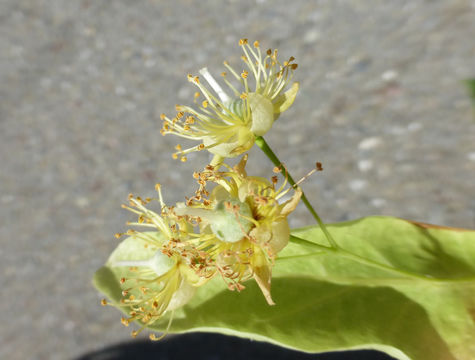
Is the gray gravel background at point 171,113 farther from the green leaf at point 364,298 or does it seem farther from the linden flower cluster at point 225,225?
the linden flower cluster at point 225,225

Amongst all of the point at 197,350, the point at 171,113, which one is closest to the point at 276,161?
the point at 197,350

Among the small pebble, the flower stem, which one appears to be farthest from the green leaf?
the small pebble

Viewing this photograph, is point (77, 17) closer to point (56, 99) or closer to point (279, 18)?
point (56, 99)

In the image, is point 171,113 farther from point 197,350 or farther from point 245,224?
point 245,224

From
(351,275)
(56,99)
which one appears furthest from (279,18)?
(351,275)

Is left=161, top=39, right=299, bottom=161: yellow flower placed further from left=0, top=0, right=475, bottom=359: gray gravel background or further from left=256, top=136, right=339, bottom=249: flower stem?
left=0, top=0, right=475, bottom=359: gray gravel background

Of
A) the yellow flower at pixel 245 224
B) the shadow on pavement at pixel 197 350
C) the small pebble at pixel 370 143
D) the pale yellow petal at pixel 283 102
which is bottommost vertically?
the shadow on pavement at pixel 197 350

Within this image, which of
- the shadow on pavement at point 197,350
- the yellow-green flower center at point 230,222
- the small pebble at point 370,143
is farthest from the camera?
the small pebble at point 370,143

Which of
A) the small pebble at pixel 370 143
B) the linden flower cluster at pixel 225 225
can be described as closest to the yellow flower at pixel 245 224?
the linden flower cluster at pixel 225 225
